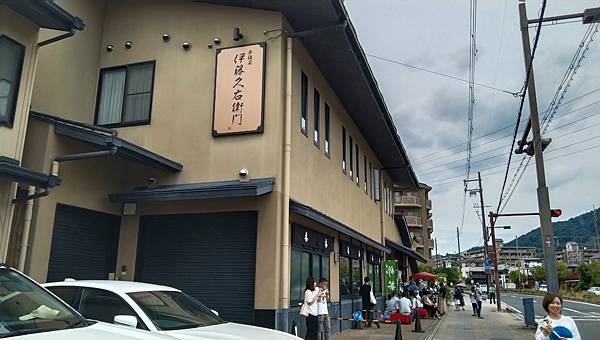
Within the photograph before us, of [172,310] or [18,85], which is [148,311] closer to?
[172,310]

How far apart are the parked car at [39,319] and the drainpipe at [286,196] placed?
22.9 ft

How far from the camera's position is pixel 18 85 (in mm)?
9695

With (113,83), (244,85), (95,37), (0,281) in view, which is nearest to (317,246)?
(244,85)

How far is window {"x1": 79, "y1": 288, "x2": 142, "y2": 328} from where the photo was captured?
20.4 feet

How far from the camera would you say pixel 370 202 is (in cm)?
2347

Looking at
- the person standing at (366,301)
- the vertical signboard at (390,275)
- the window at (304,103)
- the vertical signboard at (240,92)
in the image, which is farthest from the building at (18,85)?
the vertical signboard at (390,275)

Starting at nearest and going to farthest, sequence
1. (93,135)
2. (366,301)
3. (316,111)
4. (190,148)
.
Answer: (93,135) → (190,148) → (316,111) → (366,301)

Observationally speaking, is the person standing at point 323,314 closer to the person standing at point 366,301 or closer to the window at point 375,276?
the person standing at point 366,301

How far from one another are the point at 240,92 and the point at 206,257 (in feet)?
13.7

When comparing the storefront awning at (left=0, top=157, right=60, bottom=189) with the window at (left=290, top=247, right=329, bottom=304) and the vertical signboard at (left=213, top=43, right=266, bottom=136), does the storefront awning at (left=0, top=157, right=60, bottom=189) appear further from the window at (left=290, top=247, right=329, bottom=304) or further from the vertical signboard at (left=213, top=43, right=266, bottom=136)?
the window at (left=290, top=247, right=329, bottom=304)

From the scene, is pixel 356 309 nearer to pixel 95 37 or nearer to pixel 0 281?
pixel 95 37

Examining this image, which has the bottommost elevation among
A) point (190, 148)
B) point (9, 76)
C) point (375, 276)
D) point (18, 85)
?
point (375, 276)

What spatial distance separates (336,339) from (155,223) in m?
6.02

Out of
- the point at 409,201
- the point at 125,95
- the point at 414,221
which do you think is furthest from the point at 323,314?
the point at 414,221
